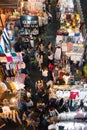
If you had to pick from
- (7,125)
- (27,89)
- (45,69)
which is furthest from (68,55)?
(7,125)

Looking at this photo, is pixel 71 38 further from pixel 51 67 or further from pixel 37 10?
pixel 37 10

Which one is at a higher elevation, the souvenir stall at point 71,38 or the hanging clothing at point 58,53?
the souvenir stall at point 71,38

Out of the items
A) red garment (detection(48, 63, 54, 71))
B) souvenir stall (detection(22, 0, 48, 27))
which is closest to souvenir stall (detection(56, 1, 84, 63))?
red garment (detection(48, 63, 54, 71))

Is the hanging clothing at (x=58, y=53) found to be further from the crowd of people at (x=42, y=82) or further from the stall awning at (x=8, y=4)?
the stall awning at (x=8, y=4)

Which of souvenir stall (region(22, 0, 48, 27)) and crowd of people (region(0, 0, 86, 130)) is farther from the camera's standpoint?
souvenir stall (region(22, 0, 48, 27))

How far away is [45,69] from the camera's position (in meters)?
14.0

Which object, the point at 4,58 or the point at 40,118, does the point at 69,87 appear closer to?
the point at 40,118

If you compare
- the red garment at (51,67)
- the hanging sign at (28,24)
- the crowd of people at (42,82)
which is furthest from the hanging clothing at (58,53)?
the hanging sign at (28,24)

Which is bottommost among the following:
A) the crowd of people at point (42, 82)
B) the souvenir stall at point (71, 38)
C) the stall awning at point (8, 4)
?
the crowd of people at point (42, 82)

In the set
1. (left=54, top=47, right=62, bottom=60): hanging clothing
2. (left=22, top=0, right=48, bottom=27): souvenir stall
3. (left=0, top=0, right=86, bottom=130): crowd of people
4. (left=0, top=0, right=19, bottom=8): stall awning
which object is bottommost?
(left=0, top=0, right=86, bottom=130): crowd of people

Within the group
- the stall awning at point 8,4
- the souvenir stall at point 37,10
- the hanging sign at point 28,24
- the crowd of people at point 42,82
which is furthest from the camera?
the souvenir stall at point 37,10

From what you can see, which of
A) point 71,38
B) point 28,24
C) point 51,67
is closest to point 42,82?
point 51,67

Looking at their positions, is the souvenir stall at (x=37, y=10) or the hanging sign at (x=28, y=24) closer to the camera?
the hanging sign at (x=28, y=24)

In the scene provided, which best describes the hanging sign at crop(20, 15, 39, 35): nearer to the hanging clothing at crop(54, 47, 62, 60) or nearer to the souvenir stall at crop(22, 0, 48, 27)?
the souvenir stall at crop(22, 0, 48, 27)
